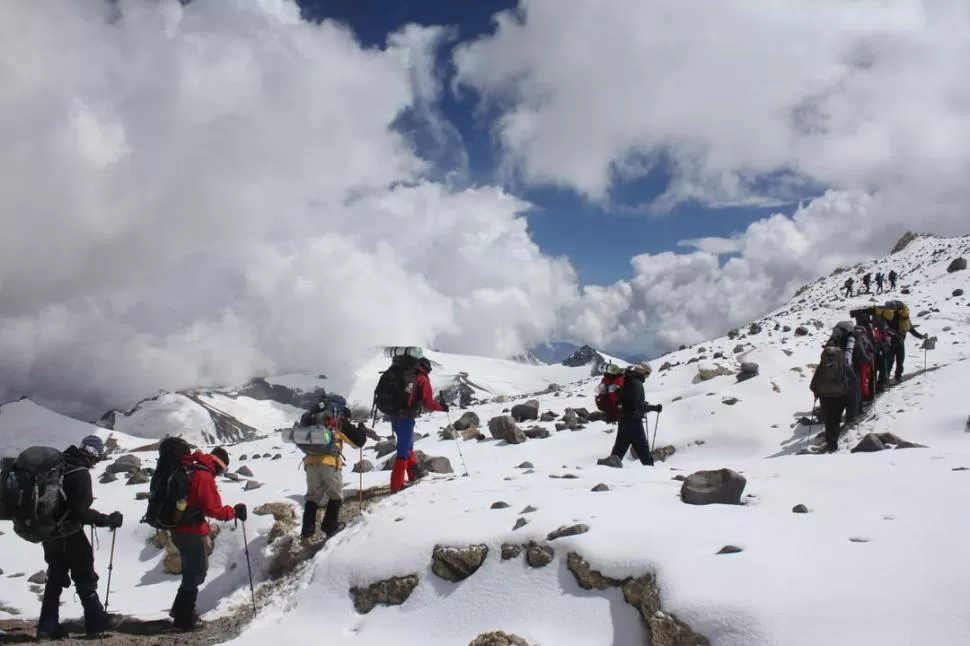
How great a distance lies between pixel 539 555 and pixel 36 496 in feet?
24.1

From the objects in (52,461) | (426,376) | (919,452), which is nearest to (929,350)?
(919,452)

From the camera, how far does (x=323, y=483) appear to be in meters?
11.5

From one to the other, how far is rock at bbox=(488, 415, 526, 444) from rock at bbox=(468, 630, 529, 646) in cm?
1171

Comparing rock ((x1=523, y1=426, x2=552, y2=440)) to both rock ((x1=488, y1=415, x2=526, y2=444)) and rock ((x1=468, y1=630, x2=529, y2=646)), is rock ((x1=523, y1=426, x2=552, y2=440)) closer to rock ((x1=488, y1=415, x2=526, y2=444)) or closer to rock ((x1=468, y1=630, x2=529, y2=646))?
rock ((x1=488, y1=415, x2=526, y2=444))

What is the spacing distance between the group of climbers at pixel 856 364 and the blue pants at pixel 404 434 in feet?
31.4

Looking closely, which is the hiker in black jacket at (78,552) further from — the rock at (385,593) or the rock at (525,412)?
the rock at (525,412)

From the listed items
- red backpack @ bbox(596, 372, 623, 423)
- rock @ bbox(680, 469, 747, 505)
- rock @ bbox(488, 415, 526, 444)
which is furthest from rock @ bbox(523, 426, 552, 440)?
rock @ bbox(680, 469, 747, 505)

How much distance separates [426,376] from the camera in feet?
42.6

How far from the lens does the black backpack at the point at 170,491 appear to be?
9.15 metres

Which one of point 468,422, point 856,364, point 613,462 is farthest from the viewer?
point 468,422

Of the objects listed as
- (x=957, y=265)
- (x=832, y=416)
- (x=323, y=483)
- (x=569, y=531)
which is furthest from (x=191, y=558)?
(x=957, y=265)

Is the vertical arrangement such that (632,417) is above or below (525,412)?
below

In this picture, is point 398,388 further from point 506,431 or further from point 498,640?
point 506,431

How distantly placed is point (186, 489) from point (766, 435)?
15743mm
